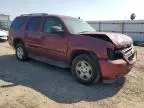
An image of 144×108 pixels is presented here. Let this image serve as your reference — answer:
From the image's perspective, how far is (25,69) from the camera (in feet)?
24.4

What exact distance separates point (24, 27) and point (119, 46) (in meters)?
4.30

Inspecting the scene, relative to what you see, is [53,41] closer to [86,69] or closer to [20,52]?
[86,69]

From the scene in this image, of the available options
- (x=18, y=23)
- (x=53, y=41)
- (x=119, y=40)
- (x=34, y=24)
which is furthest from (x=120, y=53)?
(x=18, y=23)

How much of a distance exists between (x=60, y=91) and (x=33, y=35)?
9.75 feet

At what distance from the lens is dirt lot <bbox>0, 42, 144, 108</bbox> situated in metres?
4.69

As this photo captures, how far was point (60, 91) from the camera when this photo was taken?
5.41m

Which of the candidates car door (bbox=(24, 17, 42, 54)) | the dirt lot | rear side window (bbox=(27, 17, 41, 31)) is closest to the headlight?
the dirt lot

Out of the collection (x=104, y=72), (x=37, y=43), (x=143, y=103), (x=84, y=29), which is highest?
(x=84, y=29)

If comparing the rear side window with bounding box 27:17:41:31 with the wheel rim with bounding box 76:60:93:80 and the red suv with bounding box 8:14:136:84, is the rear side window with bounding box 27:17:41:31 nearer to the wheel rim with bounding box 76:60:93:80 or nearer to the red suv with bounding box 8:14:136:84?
the red suv with bounding box 8:14:136:84

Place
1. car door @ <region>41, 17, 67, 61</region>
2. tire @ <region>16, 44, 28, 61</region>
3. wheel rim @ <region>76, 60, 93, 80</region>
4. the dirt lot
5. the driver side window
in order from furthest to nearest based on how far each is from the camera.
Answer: tire @ <region>16, 44, 28, 61</region>
the driver side window
car door @ <region>41, 17, 67, 61</region>
wheel rim @ <region>76, 60, 93, 80</region>
the dirt lot

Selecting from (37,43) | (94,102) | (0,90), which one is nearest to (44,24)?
(37,43)

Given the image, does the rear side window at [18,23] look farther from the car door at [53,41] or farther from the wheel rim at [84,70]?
the wheel rim at [84,70]

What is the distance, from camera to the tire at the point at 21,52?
27.6ft

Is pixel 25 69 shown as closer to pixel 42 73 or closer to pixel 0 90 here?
pixel 42 73
